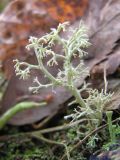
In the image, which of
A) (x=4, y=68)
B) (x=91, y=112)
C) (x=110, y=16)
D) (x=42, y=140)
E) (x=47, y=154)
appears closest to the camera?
(x=91, y=112)

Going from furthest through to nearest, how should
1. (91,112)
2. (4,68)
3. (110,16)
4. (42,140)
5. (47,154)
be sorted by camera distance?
(4,68) < (110,16) < (42,140) < (47,154) < (91,112)

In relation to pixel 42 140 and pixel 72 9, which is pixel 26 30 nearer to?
pixel 72 9

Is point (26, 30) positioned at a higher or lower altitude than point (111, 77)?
higher

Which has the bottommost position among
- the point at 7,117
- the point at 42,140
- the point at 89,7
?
the point at 42,140

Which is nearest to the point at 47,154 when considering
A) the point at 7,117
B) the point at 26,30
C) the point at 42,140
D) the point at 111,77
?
the point at 42,140

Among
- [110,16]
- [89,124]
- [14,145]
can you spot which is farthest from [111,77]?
[14,145]

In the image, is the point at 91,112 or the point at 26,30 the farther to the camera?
the point at 26,30
